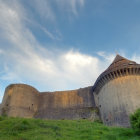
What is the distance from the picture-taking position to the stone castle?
15.8m

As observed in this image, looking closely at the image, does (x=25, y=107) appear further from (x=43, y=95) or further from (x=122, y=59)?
(x=122, y=59)

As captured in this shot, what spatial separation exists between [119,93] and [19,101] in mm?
12677

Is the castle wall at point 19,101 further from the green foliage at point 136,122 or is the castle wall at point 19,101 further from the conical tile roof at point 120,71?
the green foliage at point 136,122

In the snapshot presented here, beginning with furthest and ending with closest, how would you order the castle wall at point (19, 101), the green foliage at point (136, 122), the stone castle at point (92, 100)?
the castle wall at point (19, 101), the stone castle at point (92, 100), the green foliage at point (136, 122)

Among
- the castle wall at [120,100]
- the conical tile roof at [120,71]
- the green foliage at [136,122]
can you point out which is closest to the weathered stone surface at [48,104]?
the castle wall at [120,100]

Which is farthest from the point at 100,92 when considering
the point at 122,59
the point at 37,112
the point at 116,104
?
the point at 37,112

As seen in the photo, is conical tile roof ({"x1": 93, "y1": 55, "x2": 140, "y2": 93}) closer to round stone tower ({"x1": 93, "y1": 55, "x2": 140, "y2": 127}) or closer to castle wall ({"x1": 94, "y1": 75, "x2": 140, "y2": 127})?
round stone tower ({"x1": 93, "y1": 55, "x2": 140, "y2": 127})

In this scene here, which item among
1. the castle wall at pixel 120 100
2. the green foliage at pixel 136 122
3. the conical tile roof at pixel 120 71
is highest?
the conical tile roof at pixel 120 71

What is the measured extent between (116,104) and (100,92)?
334 cm

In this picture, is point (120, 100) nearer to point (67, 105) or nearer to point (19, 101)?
point (67, 105)

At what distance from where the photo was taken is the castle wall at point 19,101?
66.0 ft

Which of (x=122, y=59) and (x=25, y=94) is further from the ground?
(x=122, y=59)

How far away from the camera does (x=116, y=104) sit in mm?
16094

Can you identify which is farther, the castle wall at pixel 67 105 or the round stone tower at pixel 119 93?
the castle wall at pixel 67 105
